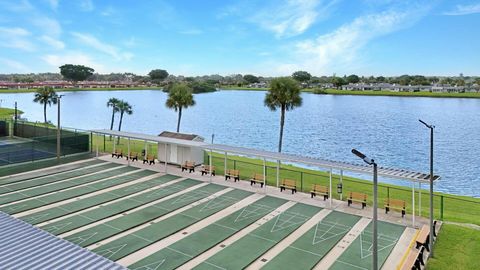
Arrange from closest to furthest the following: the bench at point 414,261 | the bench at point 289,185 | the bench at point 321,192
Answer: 1. the bench at point 414,261
2. the bench at point 321,192
3. the bench at point 289,185

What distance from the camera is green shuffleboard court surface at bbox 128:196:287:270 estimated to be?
13.6m

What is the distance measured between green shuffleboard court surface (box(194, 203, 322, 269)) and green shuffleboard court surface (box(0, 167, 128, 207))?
12.0 metres

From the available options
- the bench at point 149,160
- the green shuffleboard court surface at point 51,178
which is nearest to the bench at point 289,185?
the bench at point 149,160

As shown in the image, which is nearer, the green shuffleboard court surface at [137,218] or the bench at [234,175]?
the green shuffleboard court surface at [137,218]

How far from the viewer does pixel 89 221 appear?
694 inches

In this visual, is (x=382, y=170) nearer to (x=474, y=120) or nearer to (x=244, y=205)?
(x=244, y=205)

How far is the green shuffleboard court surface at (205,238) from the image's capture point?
13609 millimetres

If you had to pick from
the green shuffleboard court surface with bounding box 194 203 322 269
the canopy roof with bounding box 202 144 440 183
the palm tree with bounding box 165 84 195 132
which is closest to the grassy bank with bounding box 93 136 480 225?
the canopy roof with bounding box 202 144 440 183

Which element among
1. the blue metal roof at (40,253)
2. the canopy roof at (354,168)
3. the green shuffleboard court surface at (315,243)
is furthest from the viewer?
the canopy roof at (354,168)

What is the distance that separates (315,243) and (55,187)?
16907 millimetres

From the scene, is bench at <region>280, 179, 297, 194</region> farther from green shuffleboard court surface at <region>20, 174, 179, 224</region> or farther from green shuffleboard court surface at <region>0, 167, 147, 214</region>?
green shuffleboard court surface at <region>0, 167, 147, 214</region>

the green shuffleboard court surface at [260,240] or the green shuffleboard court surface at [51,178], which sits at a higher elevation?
the green shuffleboard court surface at [51,178]

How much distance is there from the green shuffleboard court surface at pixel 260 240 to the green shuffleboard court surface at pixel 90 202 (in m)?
9.15

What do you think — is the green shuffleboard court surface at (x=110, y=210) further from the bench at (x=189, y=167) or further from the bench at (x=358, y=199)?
the bench at (x=358, y=199)
